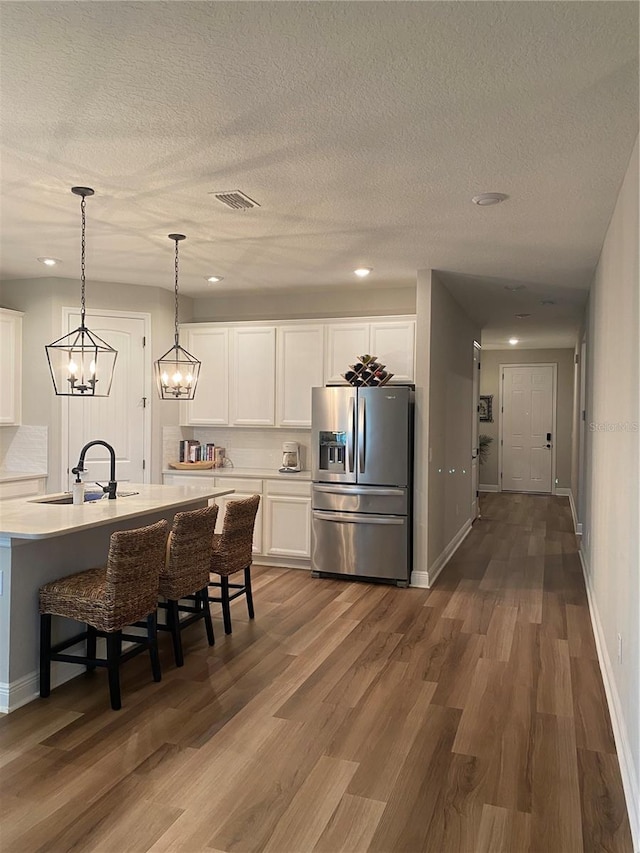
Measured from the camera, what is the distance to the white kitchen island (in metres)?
3.15

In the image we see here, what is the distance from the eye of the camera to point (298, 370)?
6.27 meters

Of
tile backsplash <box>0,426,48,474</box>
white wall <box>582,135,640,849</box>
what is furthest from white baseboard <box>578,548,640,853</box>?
tile backsplash <box>0,426,48,474</box>

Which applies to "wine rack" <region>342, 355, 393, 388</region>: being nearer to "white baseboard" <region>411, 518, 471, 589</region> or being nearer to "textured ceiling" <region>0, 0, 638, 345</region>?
"textured ceiling" <region>0, 0, 638, 345</region>

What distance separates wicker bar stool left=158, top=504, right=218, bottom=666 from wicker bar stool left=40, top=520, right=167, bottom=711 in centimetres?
21

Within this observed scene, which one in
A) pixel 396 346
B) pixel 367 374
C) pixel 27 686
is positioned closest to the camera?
pixel 27 686

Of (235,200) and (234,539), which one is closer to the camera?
(235,200)

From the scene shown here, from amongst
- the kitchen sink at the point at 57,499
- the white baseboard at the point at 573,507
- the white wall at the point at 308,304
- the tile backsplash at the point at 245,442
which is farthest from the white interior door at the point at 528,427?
the kitchen sink at the point at 57,499

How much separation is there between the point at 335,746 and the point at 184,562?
1.38 meters

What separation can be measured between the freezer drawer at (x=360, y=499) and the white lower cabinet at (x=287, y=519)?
0.74 feet

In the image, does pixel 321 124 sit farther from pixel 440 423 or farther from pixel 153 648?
pixel 440 423

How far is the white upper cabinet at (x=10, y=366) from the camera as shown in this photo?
5.86 m

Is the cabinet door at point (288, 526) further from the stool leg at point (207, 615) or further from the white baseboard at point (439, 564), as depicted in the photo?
the stool leg at point (207, 615)

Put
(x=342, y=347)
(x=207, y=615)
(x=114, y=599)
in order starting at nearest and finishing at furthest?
(x=114, y=599) < (x=207, y=615) < (x=342, y=347)

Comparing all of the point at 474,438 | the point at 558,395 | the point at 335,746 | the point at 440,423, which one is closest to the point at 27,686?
the point at 335,746
